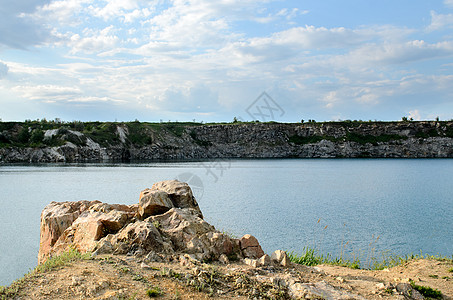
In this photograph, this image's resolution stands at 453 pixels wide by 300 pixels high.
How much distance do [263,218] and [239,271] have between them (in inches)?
627

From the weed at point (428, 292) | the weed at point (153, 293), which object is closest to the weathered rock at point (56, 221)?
the weed at point (153, 293)

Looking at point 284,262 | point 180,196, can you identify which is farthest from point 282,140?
point 284,262

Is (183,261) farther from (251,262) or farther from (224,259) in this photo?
(251,262)

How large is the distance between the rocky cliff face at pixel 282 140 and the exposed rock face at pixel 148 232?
9030 cm

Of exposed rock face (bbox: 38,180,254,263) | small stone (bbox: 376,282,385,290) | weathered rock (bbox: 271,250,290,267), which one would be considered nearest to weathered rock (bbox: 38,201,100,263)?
exposed rock face (bbox: 38,180,254,263)

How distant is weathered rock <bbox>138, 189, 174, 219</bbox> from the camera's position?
535 inches

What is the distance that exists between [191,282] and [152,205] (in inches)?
202

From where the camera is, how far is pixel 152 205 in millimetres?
13594

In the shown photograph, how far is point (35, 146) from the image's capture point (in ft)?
278

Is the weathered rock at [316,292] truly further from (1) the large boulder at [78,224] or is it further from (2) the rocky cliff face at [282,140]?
(2) the rocky cliff face at [282,140]

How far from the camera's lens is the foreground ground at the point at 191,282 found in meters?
8.29

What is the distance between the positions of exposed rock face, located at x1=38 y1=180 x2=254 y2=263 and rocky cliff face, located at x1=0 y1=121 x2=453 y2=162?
9030 cm

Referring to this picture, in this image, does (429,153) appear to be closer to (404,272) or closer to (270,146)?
(270,146)

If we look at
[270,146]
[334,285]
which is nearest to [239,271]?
[334,285]
